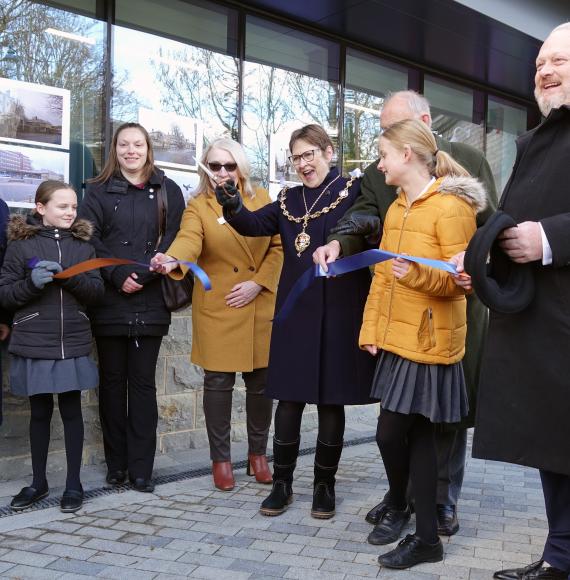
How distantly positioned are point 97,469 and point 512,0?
4932 mm

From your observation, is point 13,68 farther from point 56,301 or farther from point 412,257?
point 412,257

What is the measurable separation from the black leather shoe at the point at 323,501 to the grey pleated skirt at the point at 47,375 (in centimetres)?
132

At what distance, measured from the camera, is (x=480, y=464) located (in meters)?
5.06

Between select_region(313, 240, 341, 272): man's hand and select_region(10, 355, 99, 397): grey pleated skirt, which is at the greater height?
select_region(313, 240, 341, 272): man's hand

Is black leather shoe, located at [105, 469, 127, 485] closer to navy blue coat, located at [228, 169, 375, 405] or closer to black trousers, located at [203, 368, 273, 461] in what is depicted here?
black trousers, located at [203, 368, 273, 461]

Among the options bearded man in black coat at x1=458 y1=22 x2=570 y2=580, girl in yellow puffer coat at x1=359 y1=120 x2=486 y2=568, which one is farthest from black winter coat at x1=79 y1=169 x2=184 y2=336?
bearded man in black coat at x1=458 y1=22 x2=570 y2=580

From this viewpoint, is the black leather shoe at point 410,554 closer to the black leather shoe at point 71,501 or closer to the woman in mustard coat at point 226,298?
the woman in mustard coat at point 226,298

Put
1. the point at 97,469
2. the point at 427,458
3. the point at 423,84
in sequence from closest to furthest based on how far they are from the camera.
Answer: the point at 427,458
the point at 97,469
the point at 423,84

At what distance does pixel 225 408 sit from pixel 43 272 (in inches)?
53.7

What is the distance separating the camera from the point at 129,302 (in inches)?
165

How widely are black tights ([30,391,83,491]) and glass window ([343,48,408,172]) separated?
368 centimetres

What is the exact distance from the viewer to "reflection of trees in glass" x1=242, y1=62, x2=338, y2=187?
19.9 feet

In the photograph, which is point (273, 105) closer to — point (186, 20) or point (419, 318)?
point (186, 20)

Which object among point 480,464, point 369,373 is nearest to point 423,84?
point 480,464
